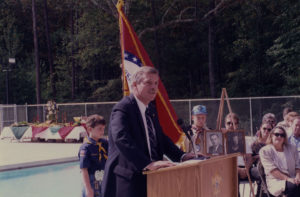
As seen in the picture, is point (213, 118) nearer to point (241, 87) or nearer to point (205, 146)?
point (241, 87)

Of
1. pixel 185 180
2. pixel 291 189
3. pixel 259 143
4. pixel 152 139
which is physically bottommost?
pixel 291 189

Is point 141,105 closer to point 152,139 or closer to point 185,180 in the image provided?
point 152,139

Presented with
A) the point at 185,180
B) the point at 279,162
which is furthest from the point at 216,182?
the point at 279,162

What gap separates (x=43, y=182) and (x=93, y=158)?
7272 mm

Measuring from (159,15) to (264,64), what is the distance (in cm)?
843

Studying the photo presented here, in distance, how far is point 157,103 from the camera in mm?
7906

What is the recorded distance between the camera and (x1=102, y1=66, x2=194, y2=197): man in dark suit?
306 centimetres

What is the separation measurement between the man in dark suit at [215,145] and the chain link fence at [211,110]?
40.1 feet

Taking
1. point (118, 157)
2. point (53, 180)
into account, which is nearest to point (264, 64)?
point (53, 180)

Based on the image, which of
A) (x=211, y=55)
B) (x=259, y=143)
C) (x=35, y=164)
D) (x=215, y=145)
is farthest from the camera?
(x=211, y=55)

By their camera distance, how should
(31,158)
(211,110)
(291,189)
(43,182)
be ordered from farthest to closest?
(211,110), (31,158), (43,182), (291,189)

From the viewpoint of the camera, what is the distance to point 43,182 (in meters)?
11.7

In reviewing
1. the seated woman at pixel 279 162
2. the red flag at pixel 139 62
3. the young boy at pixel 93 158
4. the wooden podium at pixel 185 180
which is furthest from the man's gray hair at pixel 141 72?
the red flag at pixel 139 62

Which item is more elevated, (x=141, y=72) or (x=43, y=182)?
(x=141, y=72)
